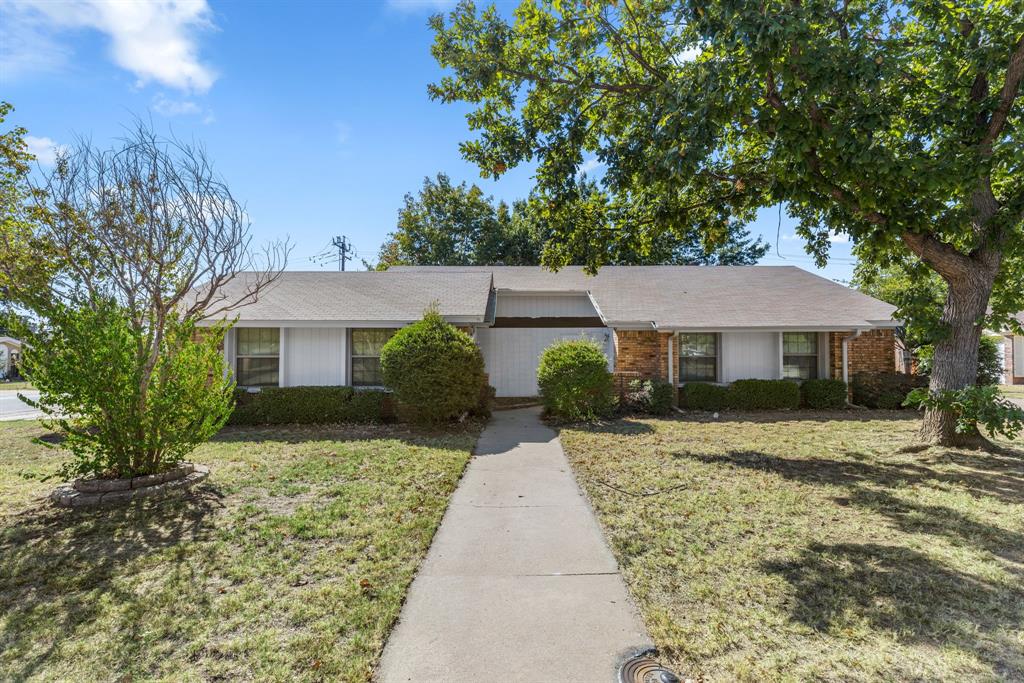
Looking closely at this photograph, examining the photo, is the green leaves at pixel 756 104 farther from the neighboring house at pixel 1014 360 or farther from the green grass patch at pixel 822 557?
the neighboring house at pixel 1014 360

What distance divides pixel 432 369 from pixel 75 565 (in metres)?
6.30

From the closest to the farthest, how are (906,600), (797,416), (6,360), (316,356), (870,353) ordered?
(906,600) → (797,416) → (316,356) → (870,353) → (6,360)

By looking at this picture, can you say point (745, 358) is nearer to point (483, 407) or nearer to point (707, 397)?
point (707, 397)

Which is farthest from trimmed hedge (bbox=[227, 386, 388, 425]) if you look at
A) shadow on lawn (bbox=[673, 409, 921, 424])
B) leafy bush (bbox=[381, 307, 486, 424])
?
shadow on lawn (bbox=[673, 409, 921, 424])

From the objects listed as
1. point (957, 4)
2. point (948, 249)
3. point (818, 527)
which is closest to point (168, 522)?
point (818, 527)

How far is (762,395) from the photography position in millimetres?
13055

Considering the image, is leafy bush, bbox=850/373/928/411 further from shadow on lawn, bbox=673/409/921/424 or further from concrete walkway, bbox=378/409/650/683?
concrete walkway, bbox=378/409/650/683

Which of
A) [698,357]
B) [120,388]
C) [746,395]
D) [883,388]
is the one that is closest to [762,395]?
[746,395]

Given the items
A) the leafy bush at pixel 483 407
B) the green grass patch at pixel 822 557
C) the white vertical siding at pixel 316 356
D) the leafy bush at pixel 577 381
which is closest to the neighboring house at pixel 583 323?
the white vertical siding at pixel 316 356

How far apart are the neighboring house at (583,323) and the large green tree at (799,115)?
4.40 meters

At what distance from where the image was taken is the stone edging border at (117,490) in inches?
219

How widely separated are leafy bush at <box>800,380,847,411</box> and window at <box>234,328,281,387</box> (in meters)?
13.8

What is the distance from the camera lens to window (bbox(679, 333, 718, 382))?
14047 mm

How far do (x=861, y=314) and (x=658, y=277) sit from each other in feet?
19.5
